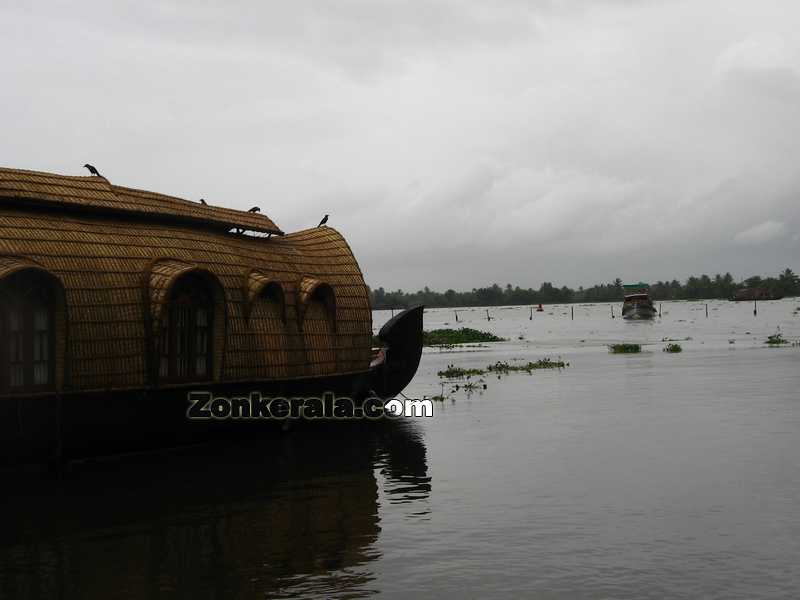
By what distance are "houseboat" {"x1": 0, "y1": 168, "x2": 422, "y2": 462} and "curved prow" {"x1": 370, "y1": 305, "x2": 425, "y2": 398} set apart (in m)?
2.17

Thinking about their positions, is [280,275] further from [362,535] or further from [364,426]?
[362,535]

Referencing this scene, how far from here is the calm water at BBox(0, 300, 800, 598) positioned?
942 centimetres

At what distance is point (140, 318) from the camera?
14.6m

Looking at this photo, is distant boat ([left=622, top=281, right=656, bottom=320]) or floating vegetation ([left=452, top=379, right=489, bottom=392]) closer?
floating vegetation ([left=452, top=379, right=489, bottom=392])

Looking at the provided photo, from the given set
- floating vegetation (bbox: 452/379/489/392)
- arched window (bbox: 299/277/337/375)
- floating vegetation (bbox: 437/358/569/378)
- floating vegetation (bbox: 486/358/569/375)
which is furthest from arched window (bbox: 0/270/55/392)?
floating vegetation (bbox: 486/358/569/375)

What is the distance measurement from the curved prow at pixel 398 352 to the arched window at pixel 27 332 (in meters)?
Answer: 9.91

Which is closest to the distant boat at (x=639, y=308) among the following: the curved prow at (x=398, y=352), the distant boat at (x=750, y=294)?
the distant boat at (x=750, y=294)

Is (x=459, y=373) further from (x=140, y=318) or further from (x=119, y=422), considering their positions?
(x=119, y=422)

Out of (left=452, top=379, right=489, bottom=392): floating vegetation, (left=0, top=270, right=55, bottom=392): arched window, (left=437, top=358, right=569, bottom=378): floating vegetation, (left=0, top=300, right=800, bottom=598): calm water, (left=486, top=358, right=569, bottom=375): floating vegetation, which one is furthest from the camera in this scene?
(left=486, top=358, right=569, bottom=375): floating vegetation

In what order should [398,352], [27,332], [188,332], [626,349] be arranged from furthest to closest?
1. [626,349]
2. [398,352]
3. [188,332]
4. [27,332]

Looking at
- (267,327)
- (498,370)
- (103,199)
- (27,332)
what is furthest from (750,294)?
(27,332)

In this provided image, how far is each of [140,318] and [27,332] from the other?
1977 millimetres

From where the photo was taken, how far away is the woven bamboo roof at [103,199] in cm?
1454

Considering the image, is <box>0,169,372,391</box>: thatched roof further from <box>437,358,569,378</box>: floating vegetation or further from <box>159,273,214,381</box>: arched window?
<box>437,358,569,378</box>: floating vegetation
